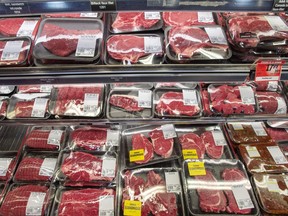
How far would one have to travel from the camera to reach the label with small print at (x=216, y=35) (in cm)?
194

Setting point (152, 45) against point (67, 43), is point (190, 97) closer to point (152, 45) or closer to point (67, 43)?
point (152, 45)

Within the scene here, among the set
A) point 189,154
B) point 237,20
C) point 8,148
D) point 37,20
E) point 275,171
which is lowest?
point 275,171

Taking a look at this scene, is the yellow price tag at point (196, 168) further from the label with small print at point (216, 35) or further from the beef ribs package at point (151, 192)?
the label with small print at point (216, 35)

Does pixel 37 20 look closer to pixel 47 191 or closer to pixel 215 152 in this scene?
pixel 47 191

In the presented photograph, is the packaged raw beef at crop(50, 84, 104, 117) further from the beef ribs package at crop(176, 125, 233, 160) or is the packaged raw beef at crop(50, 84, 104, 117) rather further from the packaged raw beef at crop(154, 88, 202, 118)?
the beef ribs package at crop(176, 125, 233, 160)

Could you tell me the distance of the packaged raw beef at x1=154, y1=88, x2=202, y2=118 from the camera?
2.22 meters

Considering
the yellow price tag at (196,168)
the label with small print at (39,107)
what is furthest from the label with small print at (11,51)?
the yellow price tag at (196,168)

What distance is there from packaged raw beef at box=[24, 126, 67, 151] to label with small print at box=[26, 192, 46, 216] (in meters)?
0.41

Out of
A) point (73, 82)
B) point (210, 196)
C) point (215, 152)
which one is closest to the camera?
point (73, 82)

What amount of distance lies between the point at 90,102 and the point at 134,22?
0.69 meters

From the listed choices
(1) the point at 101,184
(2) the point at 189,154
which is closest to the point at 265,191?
(2) the point at 189,154

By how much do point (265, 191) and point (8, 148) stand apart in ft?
6.71

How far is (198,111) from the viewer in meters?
2.22

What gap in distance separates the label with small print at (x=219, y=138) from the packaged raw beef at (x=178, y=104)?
0.32m
